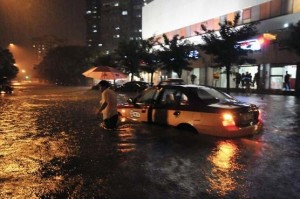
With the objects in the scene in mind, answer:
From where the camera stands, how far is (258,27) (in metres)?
38.8

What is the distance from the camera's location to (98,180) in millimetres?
5953

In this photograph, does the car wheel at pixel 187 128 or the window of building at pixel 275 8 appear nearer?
the car wheel at pixel 187 128

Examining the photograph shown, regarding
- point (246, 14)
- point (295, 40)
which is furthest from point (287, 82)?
point (246, 14)

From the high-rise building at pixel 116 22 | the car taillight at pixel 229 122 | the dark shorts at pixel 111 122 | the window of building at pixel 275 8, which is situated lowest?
the dark shorts at pixel 111 122

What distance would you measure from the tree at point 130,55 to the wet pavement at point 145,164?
40.5 metres

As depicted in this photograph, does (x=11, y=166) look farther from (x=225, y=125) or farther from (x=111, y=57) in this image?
(x=111, y=57)

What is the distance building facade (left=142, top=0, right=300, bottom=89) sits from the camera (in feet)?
112

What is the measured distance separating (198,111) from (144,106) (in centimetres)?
191

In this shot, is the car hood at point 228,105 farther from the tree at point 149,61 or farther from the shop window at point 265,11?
the tree at point 149,61

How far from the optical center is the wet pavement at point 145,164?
5457 mm

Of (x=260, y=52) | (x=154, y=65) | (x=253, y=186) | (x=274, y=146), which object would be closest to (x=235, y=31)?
(x=260, y=52)

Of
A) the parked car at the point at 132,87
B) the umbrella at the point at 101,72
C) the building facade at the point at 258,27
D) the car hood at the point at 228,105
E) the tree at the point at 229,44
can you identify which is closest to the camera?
Result: the car hood at the point at 228,105

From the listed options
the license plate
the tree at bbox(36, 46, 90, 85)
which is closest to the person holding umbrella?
the license plate

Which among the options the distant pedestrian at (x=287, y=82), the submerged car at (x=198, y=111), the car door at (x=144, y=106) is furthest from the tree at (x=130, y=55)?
the submerged car at (x=198, y=111)
